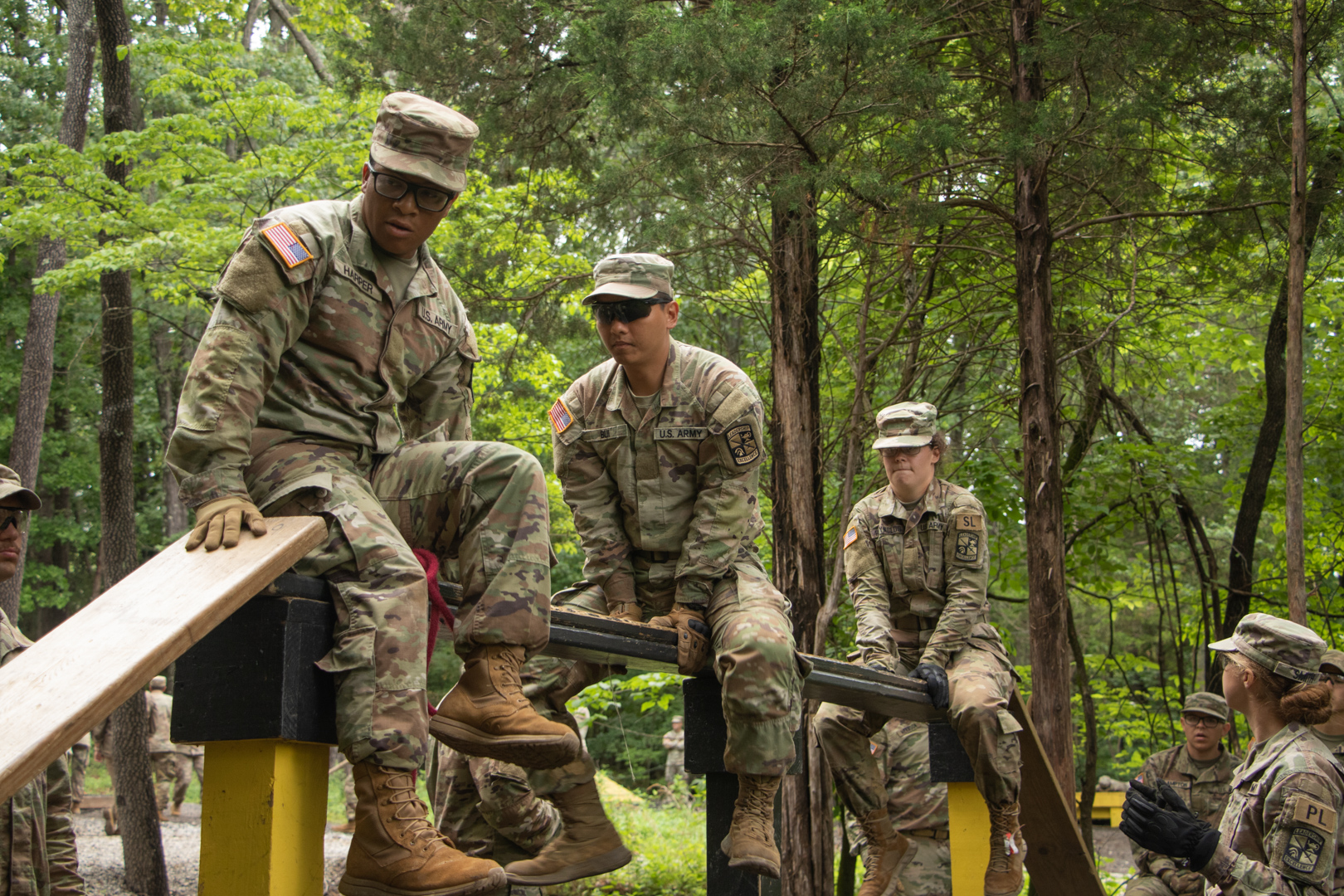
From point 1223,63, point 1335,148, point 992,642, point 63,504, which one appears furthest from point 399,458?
point 63,504

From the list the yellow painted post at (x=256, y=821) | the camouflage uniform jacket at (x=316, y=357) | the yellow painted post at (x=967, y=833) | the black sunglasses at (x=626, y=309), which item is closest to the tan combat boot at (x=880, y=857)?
the yellow painted post at (x=967, y=833)

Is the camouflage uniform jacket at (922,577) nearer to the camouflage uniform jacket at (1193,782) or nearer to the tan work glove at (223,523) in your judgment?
the camouflage uniform jacket at (1193,782)

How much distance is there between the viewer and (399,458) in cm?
333

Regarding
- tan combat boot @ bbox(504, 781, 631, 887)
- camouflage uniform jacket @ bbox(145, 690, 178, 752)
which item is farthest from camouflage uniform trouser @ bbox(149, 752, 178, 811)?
tan combat boot @ bbox(504, 781, 631, 887)

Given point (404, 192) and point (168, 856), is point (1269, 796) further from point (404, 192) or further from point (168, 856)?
point (168, 856)

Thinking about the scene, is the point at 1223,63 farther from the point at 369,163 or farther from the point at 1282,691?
the point at 369,163

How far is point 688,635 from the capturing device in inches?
161

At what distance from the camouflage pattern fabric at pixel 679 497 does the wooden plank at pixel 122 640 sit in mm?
1838

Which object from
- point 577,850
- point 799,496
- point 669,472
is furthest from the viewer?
point 799,496

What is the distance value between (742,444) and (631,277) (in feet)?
2.48

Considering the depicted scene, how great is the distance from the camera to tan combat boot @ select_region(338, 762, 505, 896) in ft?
8.81

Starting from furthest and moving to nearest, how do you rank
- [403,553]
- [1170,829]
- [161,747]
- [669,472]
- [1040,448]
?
[161,747] → [1040,448] → [669,472] → [1170,829] → [403,553]

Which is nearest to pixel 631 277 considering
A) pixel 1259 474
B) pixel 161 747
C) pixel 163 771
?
pixel 1259 474

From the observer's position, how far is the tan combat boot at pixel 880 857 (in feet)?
20.2
